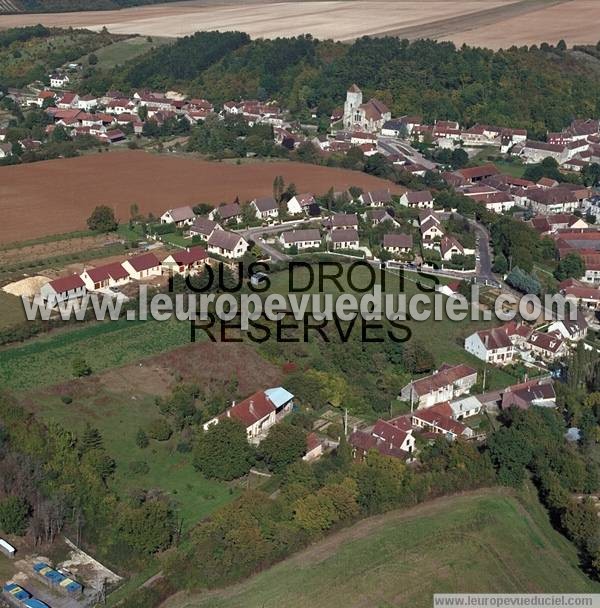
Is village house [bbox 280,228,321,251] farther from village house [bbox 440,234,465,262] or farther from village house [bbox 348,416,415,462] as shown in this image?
village house [bbox 348,416,415,462]

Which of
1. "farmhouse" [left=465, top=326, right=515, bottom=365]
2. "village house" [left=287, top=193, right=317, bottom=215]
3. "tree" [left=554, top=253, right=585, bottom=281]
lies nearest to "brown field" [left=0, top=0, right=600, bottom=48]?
"village house" [left=287, top=193, right=317, bottom=215]

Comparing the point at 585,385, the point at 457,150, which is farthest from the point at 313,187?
the point at 585,385

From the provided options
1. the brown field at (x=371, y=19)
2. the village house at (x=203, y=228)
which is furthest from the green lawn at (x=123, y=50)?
the village house at (x=203, y=228)

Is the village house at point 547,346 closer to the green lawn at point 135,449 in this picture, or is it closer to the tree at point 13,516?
the green lawn at point 135,449

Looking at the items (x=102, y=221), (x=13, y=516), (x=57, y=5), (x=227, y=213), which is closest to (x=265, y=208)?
(x=227, y=213)

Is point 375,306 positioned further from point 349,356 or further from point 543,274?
point 543,274

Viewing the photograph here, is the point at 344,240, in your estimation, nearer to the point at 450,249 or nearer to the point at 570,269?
the point at 450,249

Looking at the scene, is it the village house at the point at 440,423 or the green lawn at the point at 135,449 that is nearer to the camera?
the green lawn at the point at 135,449
